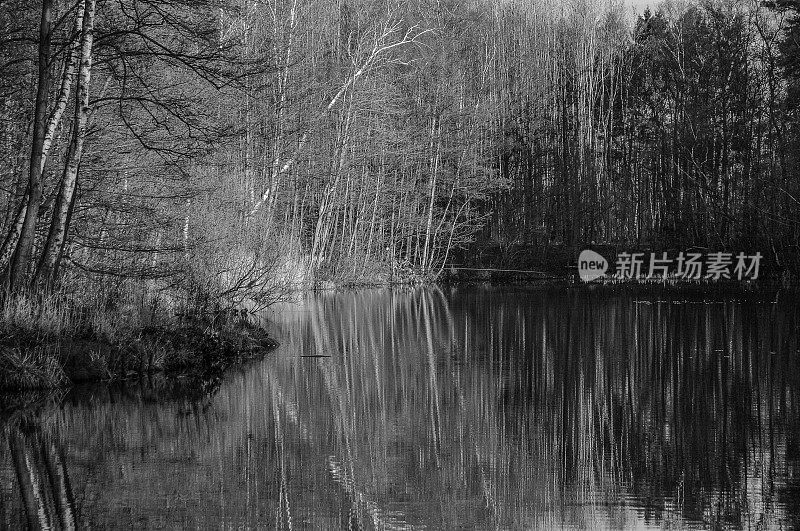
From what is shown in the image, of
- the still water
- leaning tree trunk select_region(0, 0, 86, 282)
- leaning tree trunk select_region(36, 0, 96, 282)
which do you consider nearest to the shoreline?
the still water

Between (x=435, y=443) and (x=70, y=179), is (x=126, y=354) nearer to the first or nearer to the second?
(x=70, y=179)

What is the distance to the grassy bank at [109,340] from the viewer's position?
1127cm

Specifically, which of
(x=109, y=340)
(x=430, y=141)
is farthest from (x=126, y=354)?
(x=430, y=141)

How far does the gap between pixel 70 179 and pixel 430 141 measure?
2750 centimetres

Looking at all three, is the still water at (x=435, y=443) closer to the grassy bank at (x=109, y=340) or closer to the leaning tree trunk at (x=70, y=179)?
the grassy bank at (x=109, y=340)

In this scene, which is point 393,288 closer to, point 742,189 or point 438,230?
point 438,230

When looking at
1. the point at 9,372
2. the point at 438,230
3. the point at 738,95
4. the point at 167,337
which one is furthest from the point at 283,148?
the point at 738,95

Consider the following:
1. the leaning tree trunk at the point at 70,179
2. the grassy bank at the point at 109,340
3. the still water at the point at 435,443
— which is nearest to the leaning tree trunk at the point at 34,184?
the leaning tree trunk at the point at 70,179

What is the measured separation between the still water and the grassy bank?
0.54 meters

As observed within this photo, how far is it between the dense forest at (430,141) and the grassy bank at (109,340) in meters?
0.67

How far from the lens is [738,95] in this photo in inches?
1535

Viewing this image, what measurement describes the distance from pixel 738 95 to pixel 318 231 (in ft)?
60.0

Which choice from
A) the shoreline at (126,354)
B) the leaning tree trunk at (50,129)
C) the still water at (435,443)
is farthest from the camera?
the leaning tree trunk at (50,129)

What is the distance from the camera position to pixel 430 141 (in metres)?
39.0
